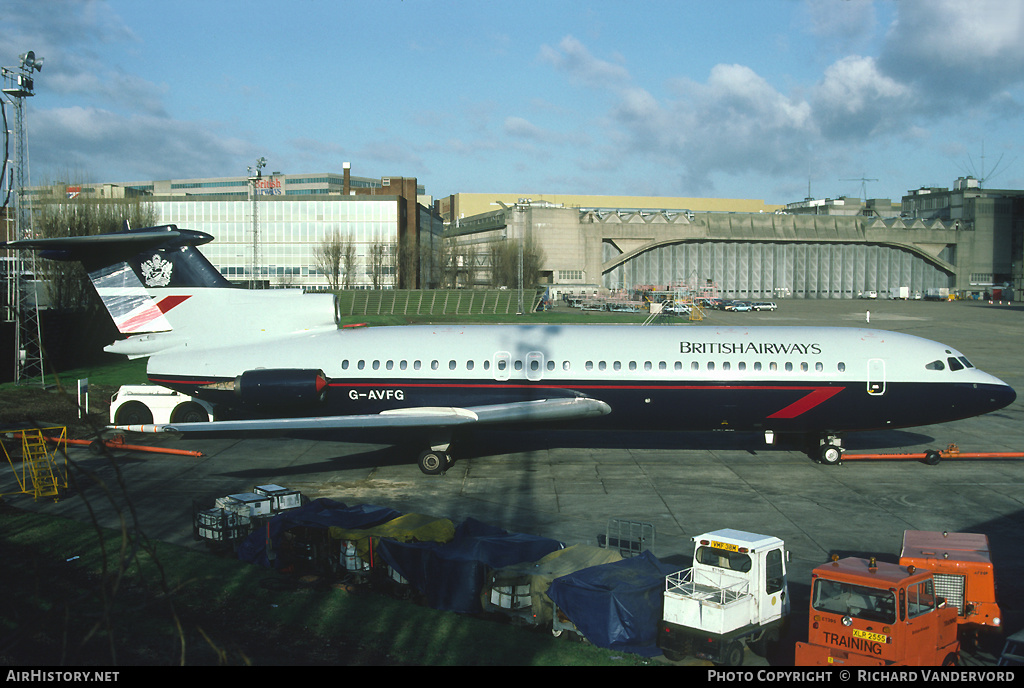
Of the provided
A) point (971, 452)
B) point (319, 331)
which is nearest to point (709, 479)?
point (971, 452)

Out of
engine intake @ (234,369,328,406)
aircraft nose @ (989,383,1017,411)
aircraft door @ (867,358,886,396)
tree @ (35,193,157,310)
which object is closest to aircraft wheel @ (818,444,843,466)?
aircraft door @ (867,358,886,396)

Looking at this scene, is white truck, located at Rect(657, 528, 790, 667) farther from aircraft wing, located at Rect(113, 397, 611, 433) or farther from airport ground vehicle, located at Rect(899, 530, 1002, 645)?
aircraft wing, located at Rect(113, 397, 611, 433)

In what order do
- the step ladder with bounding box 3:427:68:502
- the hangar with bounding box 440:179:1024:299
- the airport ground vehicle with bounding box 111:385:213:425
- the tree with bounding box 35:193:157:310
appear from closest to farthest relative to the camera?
the step ladder with bounding box 3:427:68:502 < the airport ground vehicle with bounding box 111:385:213:425 < the tree with bounding box 35:193:157:310 < the hangar with bounding box 440:179:1024:299

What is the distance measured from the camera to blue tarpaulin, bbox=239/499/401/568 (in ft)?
48.0

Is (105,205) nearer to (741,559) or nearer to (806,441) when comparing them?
(806,441)

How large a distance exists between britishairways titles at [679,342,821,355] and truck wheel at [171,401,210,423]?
54.4ft

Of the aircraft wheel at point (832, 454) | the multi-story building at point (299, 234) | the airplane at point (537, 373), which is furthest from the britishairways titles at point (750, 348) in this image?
the multi-story building at point (299, 234)

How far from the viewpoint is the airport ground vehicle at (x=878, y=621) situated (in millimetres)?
10148

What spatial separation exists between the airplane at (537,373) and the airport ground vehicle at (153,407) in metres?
3.34

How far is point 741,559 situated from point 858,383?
13.4 m

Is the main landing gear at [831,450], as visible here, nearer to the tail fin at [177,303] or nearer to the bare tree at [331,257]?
the tail fin at [177,303]

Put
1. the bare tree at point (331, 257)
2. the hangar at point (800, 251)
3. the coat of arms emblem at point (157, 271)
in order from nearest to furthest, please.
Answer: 1. the coat of arms emblem at point (157, 271)
2. the bare tree at point (331, 257)
3. the hangar at point (800, 251)

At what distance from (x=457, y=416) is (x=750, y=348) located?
904 centimetres

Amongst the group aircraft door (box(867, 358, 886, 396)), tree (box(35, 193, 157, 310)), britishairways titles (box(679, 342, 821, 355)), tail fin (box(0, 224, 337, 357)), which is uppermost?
tree (box(35, 193, 157, 310))
